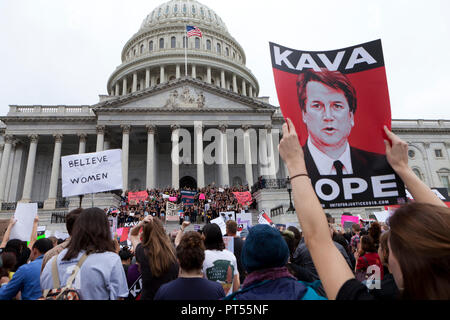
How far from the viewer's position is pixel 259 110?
126 ft

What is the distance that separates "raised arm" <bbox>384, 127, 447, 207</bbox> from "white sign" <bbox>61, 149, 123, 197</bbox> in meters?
7.20

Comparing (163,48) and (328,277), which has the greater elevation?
(163,48)

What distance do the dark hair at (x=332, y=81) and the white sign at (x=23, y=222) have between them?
6.33m

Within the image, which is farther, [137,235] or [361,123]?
[137,235]

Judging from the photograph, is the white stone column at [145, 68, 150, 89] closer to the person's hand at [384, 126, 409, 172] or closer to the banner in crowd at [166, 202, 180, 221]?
the banner in crowd at [166, 202, 180, 221]

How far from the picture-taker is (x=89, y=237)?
3.19 metres

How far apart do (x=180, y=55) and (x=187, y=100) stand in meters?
23.5

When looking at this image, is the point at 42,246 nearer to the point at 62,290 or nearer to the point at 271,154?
the point at 62,290

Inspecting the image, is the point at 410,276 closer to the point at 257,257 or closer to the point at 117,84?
the point at 257,257

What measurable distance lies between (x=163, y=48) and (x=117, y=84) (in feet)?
39.5

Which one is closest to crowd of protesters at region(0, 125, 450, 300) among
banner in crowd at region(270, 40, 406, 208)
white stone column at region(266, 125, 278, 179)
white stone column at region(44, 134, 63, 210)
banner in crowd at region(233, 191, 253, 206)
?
banner in crowd at region(270, 40, 406, 208)

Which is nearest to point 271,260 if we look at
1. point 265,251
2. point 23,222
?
point 265,251

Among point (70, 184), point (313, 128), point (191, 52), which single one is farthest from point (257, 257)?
point (191, 52)
